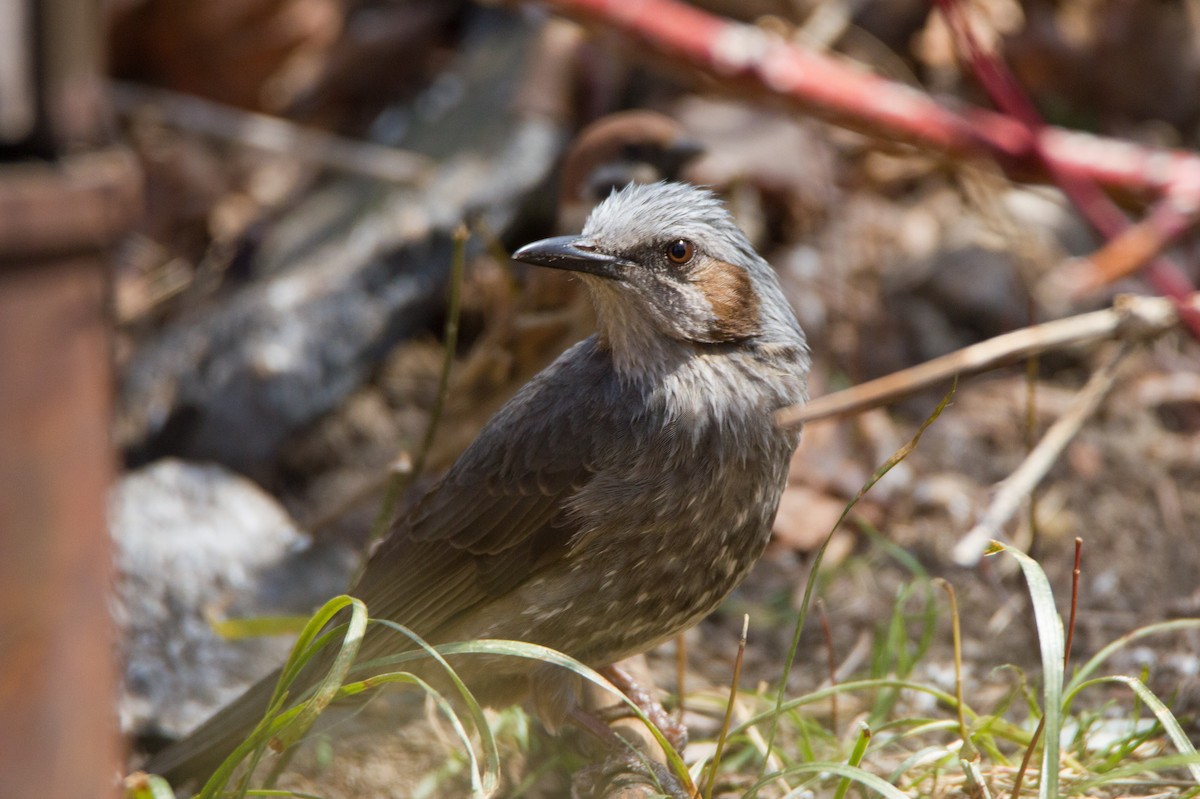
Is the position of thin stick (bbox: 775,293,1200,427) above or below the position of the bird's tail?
above

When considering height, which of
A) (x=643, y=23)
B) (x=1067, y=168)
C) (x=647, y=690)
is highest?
(x=643, y=23)

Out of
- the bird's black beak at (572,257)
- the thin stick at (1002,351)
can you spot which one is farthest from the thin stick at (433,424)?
the thin stick at (1002,351)

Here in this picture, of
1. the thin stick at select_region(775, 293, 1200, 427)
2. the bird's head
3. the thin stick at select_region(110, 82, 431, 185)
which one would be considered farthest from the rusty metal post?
the thin stick at select_region(110, 82, 431, 185)

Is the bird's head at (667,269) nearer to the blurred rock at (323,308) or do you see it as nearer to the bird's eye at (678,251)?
the bird's eye at (678,251)

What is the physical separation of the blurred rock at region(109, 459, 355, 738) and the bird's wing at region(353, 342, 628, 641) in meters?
0.79

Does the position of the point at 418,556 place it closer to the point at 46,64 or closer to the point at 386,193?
the point at 46,64

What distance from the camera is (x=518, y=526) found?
304cm

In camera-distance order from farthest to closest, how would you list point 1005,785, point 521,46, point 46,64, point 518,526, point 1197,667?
point 521,46
point 1197,667
point 518,526
point 1005,785
point 46,64

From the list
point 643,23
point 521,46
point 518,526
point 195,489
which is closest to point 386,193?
point 521,46

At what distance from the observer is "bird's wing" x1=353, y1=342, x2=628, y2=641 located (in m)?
2.99

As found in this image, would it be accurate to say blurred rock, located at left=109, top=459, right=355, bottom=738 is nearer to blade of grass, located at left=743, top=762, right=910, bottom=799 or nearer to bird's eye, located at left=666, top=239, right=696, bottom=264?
bird's eye, located at left=666, top=239, right=696, bottom=264

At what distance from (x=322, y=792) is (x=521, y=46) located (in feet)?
13.8

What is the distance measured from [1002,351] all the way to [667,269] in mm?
1078

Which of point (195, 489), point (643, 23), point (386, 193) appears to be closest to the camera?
point (195, 489)
